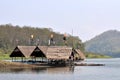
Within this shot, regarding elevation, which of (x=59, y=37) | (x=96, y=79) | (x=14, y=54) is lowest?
(x=96, y=79)

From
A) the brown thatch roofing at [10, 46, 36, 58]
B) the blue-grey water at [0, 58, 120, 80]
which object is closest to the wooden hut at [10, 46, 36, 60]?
the brown thatch roofing at [10, 46, 36, 58]

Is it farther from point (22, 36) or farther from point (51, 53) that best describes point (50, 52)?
point (22, 36)

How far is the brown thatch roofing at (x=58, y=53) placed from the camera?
8350 centimetres

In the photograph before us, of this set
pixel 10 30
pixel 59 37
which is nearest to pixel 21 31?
pixel 10 30

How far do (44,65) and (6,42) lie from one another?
8771cm

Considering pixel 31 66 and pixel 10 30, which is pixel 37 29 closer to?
pixel 10 30

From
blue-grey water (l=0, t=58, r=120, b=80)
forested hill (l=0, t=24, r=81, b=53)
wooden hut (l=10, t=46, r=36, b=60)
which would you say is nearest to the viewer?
blue-grey water (l=0, t=58, r=120, b=80)

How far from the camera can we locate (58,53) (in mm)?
83812

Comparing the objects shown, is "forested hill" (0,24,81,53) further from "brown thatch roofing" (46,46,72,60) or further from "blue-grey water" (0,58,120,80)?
"blue-grey water" (0,58,120,80)

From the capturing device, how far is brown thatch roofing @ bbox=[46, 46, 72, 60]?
83.5 metres

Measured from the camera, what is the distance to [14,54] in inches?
3388

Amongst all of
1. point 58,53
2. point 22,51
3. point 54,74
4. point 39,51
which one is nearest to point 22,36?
point 22,51

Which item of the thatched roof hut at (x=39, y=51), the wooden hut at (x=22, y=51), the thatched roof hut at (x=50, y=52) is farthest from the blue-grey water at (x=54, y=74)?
the wooden hut at (x=22, y=51)

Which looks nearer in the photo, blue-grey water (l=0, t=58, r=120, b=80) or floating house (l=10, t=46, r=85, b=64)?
blue-grey water (l=0, t=58, r=120, b=80)
